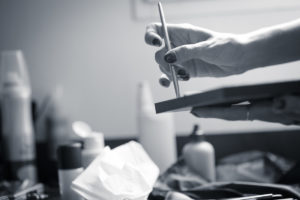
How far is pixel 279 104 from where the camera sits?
0.44 m

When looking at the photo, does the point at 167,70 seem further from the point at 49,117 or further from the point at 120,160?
the point at 49,117

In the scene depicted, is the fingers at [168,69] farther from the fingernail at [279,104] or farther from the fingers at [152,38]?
the fingernail at [279,104]

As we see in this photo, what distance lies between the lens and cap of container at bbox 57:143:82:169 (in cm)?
60

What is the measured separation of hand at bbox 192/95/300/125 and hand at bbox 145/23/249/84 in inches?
4.0

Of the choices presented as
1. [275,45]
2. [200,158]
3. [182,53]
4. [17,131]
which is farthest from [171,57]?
[17,131]

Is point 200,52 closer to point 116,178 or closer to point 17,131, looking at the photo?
point 116,178

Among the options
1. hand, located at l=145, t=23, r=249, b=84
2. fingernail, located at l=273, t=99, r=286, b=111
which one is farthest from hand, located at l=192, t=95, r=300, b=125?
hand, located at l=145, t=23, r=249, b=84

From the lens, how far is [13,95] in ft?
2.76

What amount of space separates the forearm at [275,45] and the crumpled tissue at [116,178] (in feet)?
0.90

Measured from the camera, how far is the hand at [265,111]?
433 mm

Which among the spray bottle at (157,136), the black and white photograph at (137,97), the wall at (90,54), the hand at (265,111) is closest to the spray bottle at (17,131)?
the black and white photograph at (137,97)

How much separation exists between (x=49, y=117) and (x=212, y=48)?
21.9 inches

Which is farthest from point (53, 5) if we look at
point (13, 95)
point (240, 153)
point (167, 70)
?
point (240, 153)

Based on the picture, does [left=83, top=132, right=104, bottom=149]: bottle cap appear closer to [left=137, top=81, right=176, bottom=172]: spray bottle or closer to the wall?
[left=137, top=81, right=176, bottom=172]: spray bottle
